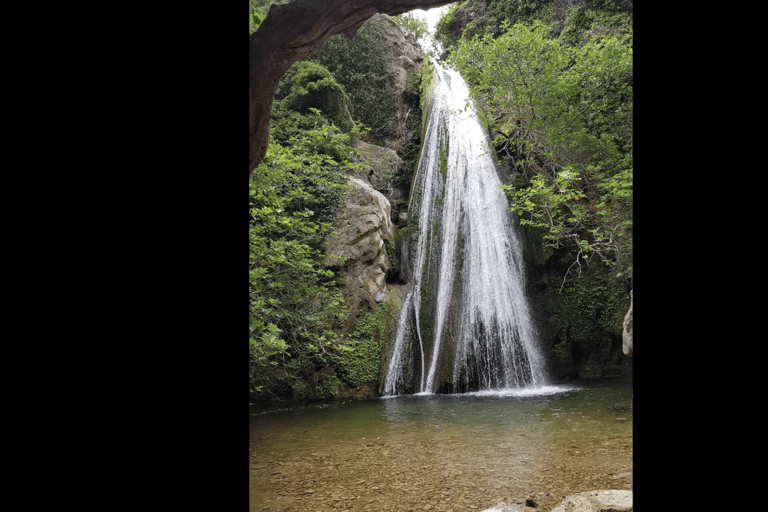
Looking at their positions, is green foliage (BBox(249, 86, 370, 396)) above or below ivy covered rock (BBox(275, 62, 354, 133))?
below

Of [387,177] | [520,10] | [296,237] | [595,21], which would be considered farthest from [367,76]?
[296,237]

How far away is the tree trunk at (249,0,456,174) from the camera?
261 centimetres

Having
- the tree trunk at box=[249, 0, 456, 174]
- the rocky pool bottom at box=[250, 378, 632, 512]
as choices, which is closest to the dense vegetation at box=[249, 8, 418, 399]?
the tree trunk at box=[249, 0, 456, 174]

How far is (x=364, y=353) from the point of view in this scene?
875 cm

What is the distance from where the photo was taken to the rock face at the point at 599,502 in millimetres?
2604

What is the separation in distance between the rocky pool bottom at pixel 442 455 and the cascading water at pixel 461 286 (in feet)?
5.47

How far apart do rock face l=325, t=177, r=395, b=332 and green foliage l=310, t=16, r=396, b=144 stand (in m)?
5.65

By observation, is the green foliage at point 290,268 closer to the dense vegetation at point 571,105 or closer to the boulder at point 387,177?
the boulder at point 387,177

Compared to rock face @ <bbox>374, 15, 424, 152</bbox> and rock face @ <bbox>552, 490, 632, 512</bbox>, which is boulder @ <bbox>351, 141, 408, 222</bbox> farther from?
rock face @ <bbox>552, 490, 632, 512</bbox>

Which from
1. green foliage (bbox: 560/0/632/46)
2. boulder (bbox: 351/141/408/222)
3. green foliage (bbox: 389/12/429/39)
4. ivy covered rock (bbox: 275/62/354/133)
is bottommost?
boulder (bbox: 351/141/408/222)

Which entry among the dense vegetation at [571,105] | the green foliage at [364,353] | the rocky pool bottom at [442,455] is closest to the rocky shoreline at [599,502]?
the rocky pool bottom at [442,455]

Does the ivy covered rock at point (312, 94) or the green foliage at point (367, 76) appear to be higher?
the green foliage at point (367, 76)
